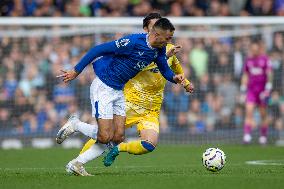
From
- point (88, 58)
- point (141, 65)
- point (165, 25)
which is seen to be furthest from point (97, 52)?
point (165, 25)

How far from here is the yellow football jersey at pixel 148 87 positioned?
13359 mm

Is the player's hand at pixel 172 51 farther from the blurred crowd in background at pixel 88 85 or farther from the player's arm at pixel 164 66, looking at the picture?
the blurred crowd in background at pixel 88 85

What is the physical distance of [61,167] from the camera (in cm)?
1422

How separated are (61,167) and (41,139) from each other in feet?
21.8

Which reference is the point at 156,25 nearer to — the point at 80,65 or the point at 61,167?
the point at 80,65

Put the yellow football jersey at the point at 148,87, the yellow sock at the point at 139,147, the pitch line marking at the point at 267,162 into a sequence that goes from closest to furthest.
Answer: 1. the yellow sock at the point at 139,147
2. the yellow football jersey at the point at 148,87
3. the pitch line marking at the point at 267,162

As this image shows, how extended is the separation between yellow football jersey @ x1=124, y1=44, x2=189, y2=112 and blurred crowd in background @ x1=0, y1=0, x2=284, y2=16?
9.03 meters

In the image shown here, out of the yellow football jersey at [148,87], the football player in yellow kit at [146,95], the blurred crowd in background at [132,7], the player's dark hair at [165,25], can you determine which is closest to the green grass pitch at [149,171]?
the football player in yellow kit at [146,95]

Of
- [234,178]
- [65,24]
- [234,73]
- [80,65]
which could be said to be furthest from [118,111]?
[234,73]

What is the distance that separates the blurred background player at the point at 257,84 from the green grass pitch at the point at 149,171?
6.14ft

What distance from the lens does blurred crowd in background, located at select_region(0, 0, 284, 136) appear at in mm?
20656

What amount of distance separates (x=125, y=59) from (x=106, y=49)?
Result: 398mm

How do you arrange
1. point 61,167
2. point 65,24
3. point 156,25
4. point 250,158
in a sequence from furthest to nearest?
point 65,24, point 250,158, point 61,167, point 156,25

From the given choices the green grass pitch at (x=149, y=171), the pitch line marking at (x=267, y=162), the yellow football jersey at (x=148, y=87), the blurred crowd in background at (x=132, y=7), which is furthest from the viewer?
the blurred crowd in background at (x=132, y=7)
